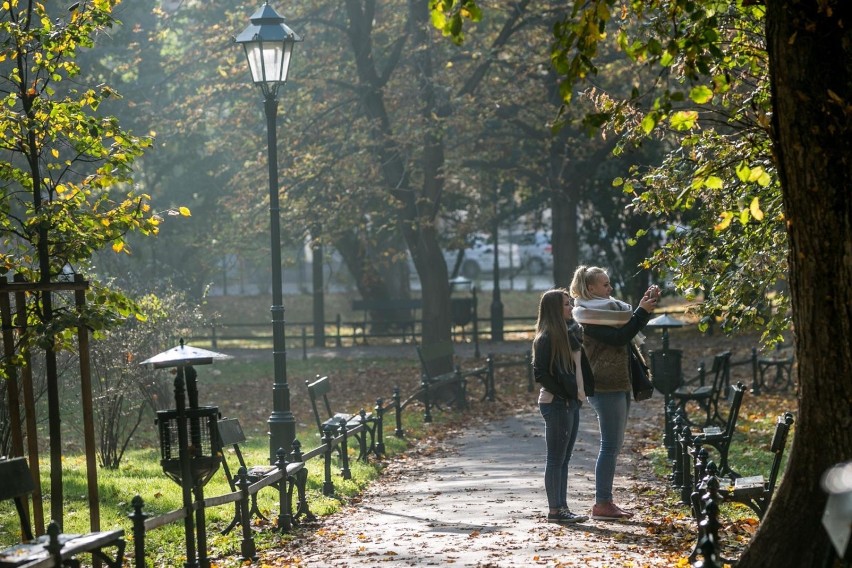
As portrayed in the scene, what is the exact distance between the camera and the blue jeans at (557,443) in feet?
31.5

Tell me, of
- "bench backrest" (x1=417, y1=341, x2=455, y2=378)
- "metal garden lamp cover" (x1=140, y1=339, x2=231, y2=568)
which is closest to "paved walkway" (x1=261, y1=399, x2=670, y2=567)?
"metal garden lamp cover" (x1=140, y1=339, x2=231, y2=568)

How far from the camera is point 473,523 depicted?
10.0m

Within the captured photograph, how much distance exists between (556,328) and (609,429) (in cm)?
88

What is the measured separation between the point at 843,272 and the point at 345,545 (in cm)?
479

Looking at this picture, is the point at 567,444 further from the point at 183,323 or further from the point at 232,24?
the point at 232,24

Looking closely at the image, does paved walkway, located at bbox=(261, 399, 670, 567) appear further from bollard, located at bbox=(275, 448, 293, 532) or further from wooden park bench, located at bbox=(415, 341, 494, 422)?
wooden park bench, located at bbox=(415, 341, 494, 422)

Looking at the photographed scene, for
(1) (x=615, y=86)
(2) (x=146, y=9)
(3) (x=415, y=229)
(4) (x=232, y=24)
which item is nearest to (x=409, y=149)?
(3) (x=415, y=229)

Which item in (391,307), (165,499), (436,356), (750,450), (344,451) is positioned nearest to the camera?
(165,499)

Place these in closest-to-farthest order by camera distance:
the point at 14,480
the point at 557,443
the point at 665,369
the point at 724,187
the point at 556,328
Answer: the point at 14,480 → the point at 556,328 → the point at 557,443 → the point at 724,187 → the point at 665,369

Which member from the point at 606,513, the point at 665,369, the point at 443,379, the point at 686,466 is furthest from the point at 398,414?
the point at 606,513

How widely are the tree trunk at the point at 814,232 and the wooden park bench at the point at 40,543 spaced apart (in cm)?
362

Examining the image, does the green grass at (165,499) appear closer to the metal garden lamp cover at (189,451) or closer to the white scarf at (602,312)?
the metal garden lamp cover at (189,451)

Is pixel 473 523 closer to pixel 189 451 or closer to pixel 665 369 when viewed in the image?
pixel 189 451

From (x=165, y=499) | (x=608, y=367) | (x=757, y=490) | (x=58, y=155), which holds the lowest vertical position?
(x=165, y=499)
